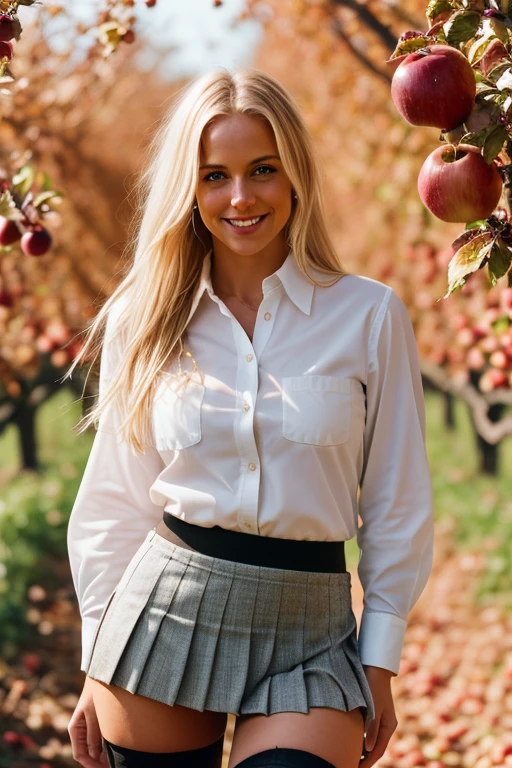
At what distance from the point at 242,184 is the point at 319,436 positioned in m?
0.48

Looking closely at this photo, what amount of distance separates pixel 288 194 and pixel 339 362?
1.12ft

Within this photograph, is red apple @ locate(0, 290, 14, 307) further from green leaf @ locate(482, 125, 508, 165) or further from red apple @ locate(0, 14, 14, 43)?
green leaf @ locate(482, 125, 508, 165)

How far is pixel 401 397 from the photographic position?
1729mm

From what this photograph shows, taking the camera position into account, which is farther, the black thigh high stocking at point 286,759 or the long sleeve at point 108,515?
the long sleeve at point 108,515

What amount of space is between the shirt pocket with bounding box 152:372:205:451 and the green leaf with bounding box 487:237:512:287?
0.64 m

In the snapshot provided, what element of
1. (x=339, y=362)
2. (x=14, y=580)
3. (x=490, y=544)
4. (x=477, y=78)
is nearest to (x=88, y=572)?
(x=339, y=362)

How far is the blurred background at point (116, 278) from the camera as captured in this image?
11.7ft

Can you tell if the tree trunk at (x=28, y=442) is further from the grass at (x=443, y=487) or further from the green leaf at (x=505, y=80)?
the green leaf at (x=505, y=80)

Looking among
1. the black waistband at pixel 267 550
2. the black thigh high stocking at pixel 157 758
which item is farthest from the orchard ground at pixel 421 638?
the black thigh high stocking at pixel 157 758

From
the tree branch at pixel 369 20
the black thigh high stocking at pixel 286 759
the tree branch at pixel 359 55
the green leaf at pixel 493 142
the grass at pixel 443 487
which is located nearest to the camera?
the green leaf at pixel 493 142

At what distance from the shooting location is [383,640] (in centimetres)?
171

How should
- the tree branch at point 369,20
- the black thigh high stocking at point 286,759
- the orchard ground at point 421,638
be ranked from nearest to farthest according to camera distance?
1. the black thigh high stocking at point 286,759
2. the tree branch at point 369,20
3. the orchard ground at point 421,638

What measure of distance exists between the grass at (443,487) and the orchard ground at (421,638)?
0.5 inches

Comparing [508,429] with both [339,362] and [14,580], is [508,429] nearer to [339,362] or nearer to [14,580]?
[339,362]
